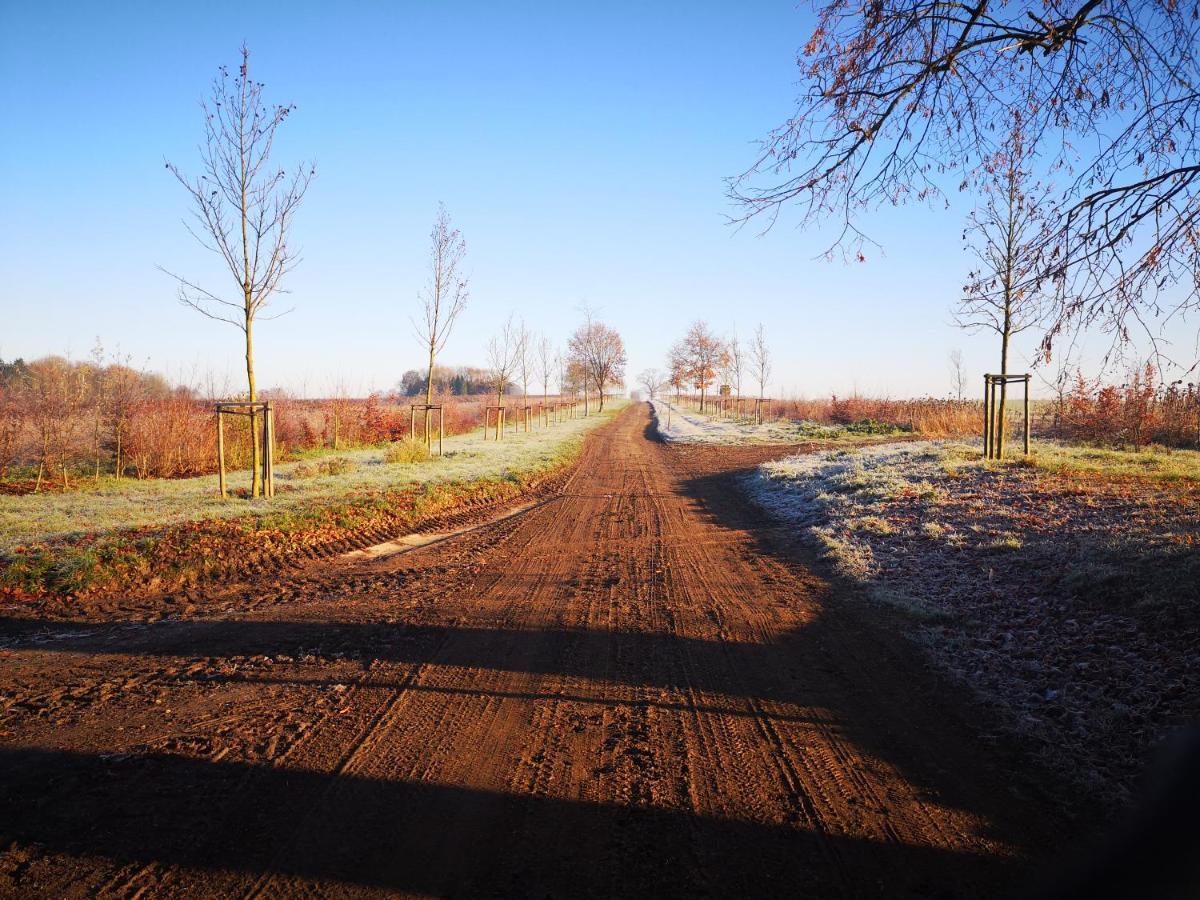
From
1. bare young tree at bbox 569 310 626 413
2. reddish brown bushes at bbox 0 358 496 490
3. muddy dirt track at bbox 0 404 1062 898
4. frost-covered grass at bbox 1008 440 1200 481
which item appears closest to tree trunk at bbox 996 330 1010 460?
frost-covered grass at bbox 1008 440 1200 481

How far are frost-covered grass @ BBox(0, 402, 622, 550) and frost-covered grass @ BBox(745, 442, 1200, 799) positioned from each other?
879cm

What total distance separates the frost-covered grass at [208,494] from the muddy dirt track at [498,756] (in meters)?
3.69

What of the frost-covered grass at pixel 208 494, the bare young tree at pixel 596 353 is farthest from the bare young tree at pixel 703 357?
the frost-covered grass at pixel 208 494

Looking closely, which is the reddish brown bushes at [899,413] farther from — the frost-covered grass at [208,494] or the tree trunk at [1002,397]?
the frost-covered grass at [208,494]

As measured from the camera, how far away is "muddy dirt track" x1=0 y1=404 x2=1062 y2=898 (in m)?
2.92

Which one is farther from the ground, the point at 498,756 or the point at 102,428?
the point at 102,428

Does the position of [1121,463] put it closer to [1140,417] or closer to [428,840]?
[1140,417]

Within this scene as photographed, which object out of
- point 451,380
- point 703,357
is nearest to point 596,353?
point 703,357

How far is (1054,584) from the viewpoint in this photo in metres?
6.43

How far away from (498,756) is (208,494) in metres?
11.8

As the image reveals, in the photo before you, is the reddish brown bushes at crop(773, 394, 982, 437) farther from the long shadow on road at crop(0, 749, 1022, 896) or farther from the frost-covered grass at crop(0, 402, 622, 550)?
the long shadow on road at crop(0, 749, 1022, 896)

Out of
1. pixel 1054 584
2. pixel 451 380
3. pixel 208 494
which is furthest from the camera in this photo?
pixel 451 380

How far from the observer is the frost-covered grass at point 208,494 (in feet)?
31.6

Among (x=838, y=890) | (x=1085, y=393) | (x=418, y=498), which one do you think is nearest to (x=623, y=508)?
(x=418, y=498)
